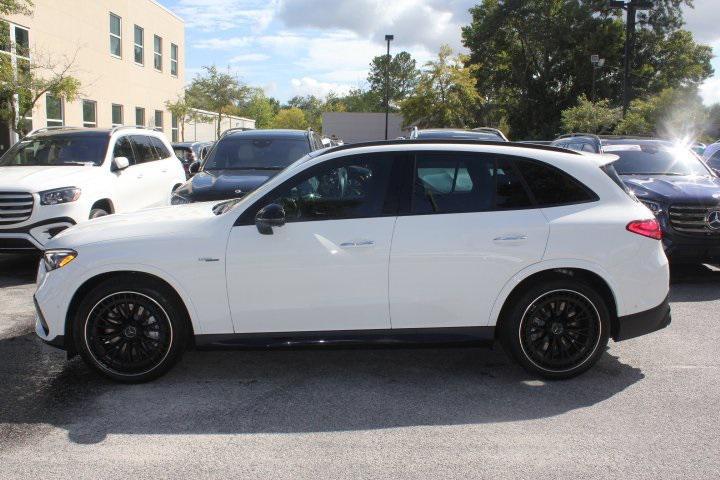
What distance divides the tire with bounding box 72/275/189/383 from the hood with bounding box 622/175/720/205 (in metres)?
6.27

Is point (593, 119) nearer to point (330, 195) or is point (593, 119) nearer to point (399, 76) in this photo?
point (330, 195)

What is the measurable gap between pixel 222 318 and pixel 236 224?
0.67 metres

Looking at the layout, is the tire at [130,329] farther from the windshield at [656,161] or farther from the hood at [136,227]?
the windshield at [656,161]

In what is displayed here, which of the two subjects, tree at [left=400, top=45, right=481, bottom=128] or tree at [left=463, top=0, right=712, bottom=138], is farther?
tree at [left=463, top=0, right=712, bottom=138]

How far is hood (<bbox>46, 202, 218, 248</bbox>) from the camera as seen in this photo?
16.1 ft

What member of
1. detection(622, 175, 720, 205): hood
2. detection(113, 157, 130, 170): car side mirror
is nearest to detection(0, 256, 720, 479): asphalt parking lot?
detection(622, 175, 720, 205): hood

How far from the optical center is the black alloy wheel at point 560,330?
4984mm

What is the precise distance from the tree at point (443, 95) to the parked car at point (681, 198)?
115ft

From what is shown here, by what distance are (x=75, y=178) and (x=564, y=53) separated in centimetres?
4859

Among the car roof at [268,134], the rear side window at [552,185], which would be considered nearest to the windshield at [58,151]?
the car roof at [268,134]

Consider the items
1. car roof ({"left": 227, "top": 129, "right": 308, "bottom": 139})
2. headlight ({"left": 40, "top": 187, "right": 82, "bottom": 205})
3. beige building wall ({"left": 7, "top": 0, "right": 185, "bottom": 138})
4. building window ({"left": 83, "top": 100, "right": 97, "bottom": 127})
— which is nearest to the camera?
headlight ({"left": 40, "top": 187, "right": 82, "bottom": 205})

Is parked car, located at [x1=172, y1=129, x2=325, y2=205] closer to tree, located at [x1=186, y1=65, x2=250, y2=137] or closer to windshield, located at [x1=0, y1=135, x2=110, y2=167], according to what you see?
windshield, located at [x1=0, y1=135, x2=110, y2=167]

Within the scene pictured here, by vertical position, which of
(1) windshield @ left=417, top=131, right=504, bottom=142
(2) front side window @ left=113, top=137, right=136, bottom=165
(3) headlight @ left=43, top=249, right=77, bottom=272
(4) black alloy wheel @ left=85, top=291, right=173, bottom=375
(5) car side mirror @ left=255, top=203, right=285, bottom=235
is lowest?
(4) black alloy wheel @ left=85, top=291, right=173, bottom=375

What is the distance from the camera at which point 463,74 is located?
44688mm
